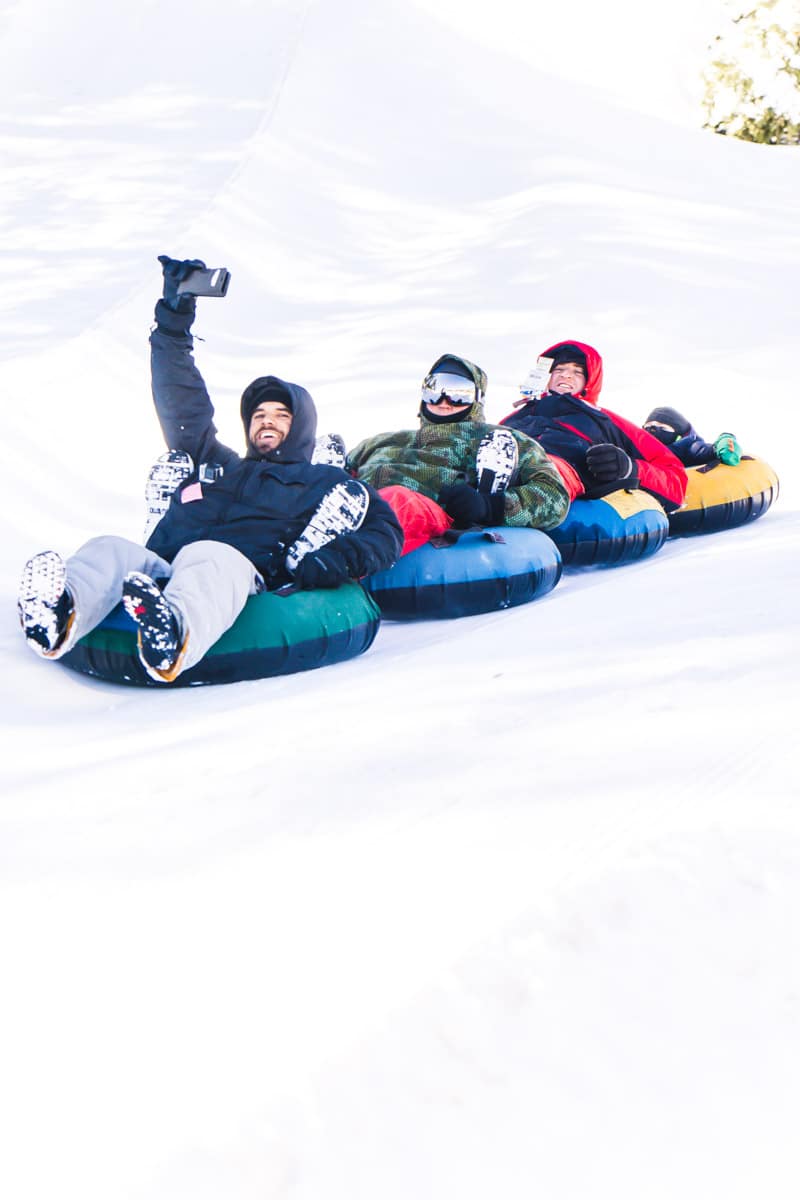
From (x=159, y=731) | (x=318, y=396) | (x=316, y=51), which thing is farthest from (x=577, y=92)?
(x=159, y=731)

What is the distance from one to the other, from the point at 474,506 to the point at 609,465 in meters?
0.79

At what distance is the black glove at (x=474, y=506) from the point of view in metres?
4.05

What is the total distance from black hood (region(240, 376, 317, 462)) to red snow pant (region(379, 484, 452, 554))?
392 mm

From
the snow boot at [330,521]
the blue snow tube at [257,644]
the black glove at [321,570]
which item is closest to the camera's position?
the blue snow tube at [257,644]

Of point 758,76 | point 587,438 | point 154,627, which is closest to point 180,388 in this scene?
point 154,627

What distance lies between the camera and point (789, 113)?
69.5 feet

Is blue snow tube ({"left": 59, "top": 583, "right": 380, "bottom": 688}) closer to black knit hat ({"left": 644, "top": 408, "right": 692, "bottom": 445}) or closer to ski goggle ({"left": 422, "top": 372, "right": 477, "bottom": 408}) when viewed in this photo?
ski goggle ({"left": 422, "top": 372, "right": 477, "bottom": 408})

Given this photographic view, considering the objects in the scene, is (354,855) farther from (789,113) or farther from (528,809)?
(789,113)

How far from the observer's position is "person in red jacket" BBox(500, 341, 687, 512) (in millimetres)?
4637

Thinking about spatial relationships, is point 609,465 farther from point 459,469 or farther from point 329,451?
point 329,451

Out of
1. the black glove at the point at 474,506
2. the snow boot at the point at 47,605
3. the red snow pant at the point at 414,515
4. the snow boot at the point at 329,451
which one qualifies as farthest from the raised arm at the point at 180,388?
the snow boot at the point at 47,605

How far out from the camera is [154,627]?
9.13ft

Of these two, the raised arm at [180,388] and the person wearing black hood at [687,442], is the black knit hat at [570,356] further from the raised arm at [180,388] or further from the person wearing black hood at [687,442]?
the raised arm at [180,388]

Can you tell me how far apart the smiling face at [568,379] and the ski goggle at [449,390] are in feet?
2.79
